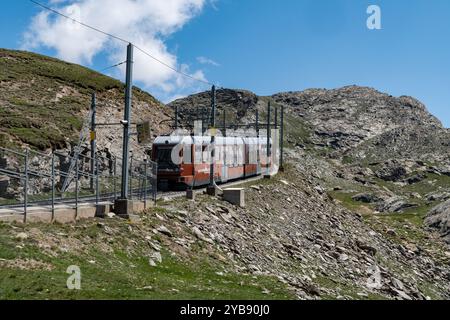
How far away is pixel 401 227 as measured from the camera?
72562 mm

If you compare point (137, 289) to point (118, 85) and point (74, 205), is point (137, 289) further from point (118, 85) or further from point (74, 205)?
point (118, 85)

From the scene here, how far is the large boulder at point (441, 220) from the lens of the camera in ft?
234

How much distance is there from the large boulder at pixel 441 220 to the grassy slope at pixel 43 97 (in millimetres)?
46692

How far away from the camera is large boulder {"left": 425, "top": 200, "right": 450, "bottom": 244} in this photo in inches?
2810

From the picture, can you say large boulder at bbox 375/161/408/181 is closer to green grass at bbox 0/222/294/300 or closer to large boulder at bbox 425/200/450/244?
large boulder at bbox 425/200/450/244

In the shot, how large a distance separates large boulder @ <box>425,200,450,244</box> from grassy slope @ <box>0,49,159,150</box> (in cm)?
4669

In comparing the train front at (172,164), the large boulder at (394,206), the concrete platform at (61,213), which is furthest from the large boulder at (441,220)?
the concrete platform at (61,213)

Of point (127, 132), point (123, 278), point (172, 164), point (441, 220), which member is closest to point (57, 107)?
point (172, 164)

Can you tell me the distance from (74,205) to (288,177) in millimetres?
37110

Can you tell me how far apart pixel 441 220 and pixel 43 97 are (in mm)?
59752

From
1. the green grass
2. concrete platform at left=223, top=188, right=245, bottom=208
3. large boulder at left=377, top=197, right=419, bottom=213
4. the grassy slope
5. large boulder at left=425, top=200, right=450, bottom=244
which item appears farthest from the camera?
large boulder at left=377, top=197, right=419, bottom=213

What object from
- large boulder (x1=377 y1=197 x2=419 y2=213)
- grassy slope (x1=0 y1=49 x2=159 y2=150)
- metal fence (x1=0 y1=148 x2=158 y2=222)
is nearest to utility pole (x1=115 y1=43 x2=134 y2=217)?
metal fence (x1=0 y1=148 x2=158 y2=222)

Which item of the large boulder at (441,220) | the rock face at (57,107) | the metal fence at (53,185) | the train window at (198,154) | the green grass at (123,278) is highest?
the rock face at (57,107)

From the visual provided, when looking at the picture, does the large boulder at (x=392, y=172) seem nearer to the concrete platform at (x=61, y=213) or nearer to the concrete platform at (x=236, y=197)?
the concrete platform at (x=236, y=197)
